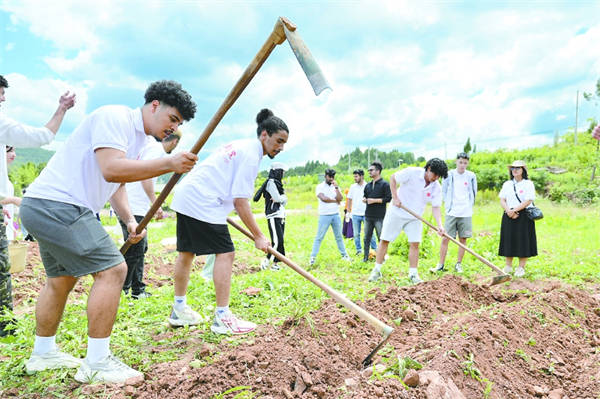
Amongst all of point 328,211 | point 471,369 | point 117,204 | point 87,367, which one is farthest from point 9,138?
point 328,211

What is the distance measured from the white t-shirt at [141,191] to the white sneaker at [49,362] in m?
1.98

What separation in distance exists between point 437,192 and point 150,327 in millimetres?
4239

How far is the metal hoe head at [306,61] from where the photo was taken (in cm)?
232

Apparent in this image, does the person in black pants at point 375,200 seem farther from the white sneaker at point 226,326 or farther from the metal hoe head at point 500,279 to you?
the white sneaker at point 226,326

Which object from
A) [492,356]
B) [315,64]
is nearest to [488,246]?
[492,356]

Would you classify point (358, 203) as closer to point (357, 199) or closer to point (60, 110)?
point (357, 199)

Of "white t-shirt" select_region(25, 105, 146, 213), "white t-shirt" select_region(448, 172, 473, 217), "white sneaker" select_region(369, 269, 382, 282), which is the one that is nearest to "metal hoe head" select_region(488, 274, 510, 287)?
"white t-shirt" select_region(448, 172, 473, 217)

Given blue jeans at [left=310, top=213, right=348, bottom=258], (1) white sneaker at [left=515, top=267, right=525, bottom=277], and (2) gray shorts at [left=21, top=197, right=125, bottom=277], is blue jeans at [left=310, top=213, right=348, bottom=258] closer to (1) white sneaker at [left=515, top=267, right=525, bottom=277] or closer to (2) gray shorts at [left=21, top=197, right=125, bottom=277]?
(1) white sneaker at [left=515, top=267, right=525, bottom=277]

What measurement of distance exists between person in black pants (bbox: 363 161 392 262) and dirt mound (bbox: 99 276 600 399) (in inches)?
105

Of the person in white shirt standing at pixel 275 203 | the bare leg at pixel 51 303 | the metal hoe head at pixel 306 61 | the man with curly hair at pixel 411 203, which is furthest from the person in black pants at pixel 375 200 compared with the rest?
the bare leg at pixel 51 303

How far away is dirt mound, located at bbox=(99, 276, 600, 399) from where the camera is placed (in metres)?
2.32

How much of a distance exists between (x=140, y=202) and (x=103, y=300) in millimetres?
2303

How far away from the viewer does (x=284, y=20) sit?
8.04 ft

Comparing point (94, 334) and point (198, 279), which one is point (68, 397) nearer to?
point (94, 334)
